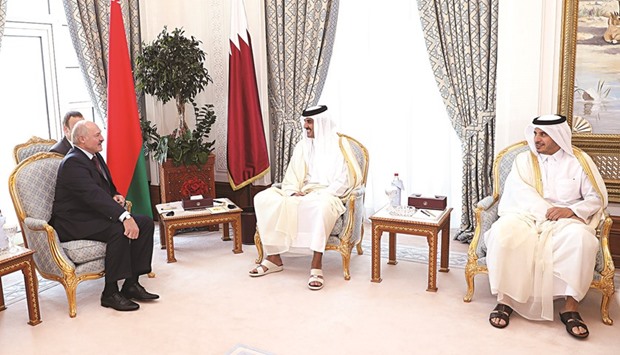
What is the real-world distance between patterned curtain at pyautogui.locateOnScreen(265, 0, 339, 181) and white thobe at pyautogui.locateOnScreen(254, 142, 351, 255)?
49.4 inches

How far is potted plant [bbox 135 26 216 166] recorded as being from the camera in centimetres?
527

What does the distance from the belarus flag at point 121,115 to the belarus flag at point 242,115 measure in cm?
90

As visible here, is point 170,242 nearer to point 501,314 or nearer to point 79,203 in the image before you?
point 79,203

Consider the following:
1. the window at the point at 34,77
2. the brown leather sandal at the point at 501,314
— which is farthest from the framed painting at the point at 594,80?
the window at the point at 34,77

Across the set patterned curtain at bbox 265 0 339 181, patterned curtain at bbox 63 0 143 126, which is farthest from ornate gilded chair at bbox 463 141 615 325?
patterned curtain at bbox 63 0 143 126

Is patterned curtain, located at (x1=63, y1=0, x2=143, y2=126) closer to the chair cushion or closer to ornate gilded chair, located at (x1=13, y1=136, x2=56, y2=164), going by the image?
ornate gilded chair, located at (x1=13, y1=136, x2=56, y2=164)

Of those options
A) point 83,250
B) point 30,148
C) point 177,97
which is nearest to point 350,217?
point 83,250

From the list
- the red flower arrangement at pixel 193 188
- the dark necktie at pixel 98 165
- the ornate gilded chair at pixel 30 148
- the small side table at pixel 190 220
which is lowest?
the small side table at pixel 190 220

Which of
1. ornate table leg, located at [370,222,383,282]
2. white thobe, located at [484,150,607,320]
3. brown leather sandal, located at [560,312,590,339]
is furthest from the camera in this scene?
ornate table leg, located at [370,222,383,282]

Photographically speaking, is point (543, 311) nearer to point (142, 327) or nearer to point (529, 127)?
point (529, 127)

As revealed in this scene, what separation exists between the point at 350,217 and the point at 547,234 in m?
1.44

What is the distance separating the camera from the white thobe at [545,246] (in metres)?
3.38

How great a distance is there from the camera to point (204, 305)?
3885 millimetres

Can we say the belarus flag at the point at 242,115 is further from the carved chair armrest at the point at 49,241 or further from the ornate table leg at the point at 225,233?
the carved chair armrest at the point at 49,241
